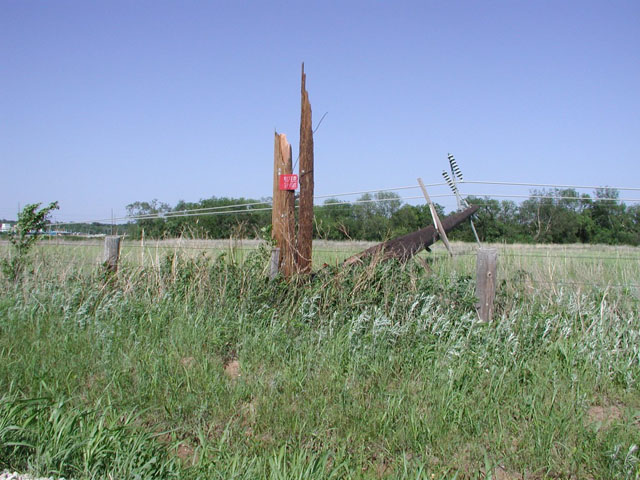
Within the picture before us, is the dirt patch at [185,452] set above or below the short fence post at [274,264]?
below

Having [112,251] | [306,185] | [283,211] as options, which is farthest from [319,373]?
[112,251]

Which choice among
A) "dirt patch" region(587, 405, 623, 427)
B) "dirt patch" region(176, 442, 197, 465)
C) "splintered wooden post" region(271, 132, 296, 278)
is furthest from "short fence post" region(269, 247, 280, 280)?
"dirt patch" region(587, 405, 623, 427)

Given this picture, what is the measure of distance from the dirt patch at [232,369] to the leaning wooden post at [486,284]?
253 cm

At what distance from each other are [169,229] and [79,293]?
3923mm

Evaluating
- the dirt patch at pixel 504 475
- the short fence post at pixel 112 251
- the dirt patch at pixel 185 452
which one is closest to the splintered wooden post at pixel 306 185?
the short fence post at pixel 112 251

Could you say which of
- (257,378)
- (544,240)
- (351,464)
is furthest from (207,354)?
(544,240)

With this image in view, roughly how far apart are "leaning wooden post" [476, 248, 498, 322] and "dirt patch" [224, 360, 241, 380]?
2.53 meters

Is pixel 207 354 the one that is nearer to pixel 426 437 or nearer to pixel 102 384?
pixel 102 384

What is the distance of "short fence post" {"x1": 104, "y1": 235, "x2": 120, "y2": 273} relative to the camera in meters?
7.40

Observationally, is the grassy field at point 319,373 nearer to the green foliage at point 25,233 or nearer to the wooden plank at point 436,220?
the green foliage at point 25,233

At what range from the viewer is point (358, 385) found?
413cm

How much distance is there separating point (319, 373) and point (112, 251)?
14.6ft

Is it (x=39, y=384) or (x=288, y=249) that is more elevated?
(x=288, y=249)

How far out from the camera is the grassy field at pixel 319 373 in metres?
3.27
